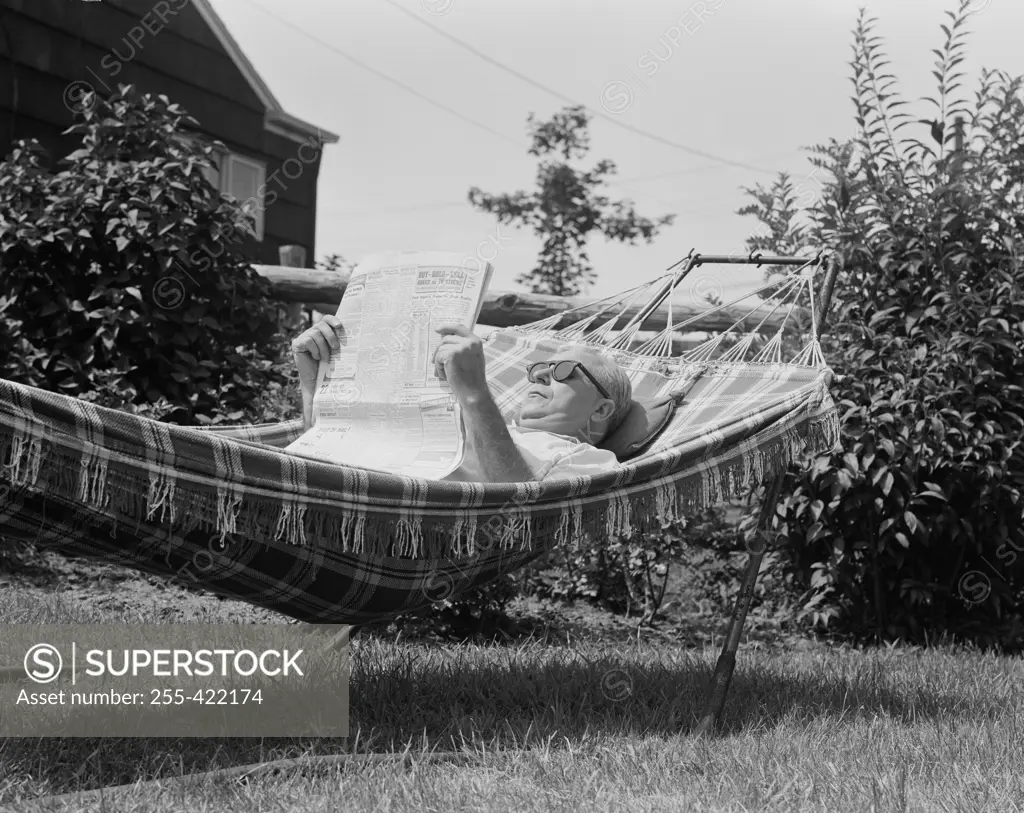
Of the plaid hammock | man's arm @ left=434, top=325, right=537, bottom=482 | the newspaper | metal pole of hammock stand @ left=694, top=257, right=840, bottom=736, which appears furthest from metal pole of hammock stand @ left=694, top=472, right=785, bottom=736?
the newspaper

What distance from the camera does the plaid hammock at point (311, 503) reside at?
1872 mm

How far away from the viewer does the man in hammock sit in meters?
2.45

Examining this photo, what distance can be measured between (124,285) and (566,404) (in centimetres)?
240

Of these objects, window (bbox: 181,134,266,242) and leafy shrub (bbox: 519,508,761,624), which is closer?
leafy shrub (bbox: 519,508,761,624)

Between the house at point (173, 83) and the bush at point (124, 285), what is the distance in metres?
1.64

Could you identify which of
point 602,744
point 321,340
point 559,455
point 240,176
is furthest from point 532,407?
point 240,176

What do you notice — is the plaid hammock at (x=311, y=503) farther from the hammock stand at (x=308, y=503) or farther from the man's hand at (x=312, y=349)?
the man's hand at (x=312, y=349)

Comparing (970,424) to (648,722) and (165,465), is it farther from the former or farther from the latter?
(165,465)

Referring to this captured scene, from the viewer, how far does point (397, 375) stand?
8.68 feet

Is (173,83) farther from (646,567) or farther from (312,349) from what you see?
(312,349)

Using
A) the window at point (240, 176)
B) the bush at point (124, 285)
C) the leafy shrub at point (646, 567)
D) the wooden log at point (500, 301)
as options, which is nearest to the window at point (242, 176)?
the window at point (240, 176)

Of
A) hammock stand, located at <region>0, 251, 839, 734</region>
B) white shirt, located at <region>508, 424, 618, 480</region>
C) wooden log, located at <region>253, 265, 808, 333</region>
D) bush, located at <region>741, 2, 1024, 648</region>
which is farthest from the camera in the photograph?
wooden log, located at <region>253, 265, 808, 333</region>

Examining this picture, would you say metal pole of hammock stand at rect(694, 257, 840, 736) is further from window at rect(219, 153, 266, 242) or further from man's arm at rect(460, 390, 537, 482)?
window at rect(219, 153, 266, 242)

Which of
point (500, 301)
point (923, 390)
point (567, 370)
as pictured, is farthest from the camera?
point (500, 301)
